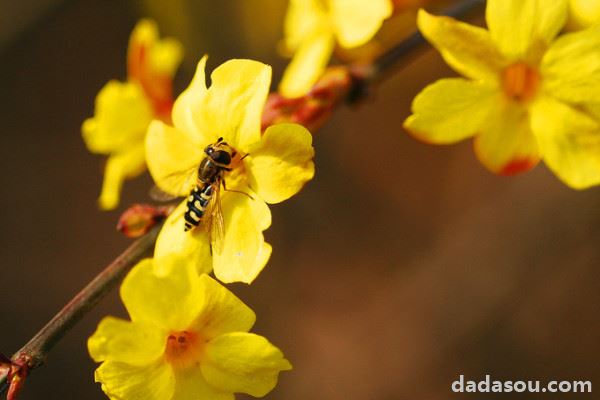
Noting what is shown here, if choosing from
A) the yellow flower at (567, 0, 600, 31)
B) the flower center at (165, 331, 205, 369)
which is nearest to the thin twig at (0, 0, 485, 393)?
the flower center at (165, 331, 205, 369)

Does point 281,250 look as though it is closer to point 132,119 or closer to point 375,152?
point 375,152

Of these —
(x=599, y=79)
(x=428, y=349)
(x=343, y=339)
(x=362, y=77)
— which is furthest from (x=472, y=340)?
(x=599, y=79)

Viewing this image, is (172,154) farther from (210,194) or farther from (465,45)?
(465,45)

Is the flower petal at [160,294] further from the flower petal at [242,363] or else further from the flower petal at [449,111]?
the flower petal at [449,111]

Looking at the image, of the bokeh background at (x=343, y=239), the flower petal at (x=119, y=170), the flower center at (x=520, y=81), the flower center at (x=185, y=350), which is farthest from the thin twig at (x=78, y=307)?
the bokeh background at (x=343, y=239)

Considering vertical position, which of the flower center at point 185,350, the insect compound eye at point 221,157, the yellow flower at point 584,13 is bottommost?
the flower center at point 185,350

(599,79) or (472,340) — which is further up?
(472,340)

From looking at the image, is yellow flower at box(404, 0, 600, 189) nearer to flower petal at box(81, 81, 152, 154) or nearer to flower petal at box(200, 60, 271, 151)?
flower petal at box(200, 60, 271, 151)
